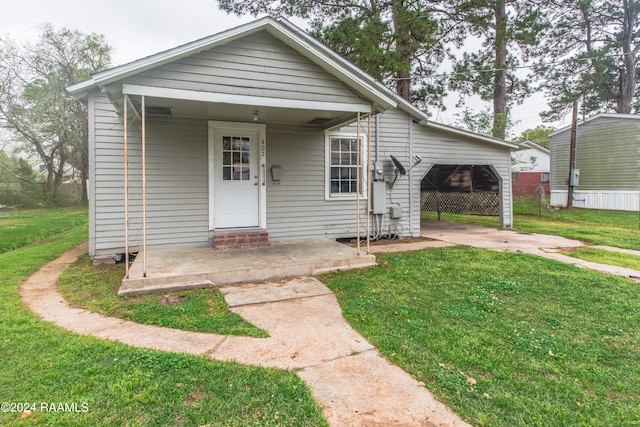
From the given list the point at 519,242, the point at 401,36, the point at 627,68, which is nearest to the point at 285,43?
the point at 519,242

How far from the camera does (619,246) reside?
7.08 meters

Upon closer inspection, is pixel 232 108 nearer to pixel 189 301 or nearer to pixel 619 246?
pixel 189 301

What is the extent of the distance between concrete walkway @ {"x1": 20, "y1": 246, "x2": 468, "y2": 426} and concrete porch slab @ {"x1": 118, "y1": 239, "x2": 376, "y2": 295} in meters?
0.27

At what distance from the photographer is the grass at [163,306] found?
324 centimetres

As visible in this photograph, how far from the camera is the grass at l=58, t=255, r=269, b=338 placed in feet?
10.6

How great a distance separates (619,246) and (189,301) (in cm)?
824

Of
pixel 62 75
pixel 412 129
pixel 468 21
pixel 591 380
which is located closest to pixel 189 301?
pixel 591 380

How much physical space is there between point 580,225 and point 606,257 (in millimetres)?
5499

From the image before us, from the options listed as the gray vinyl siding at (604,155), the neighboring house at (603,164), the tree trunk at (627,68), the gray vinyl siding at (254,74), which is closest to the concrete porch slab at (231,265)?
the gray vinyl siding at (254,74)

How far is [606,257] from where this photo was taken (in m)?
6.01

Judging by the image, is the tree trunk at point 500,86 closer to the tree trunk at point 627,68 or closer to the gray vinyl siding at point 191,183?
the gray vinyl siding at point 191,183

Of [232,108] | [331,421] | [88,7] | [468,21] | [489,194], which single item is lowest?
[331,421]

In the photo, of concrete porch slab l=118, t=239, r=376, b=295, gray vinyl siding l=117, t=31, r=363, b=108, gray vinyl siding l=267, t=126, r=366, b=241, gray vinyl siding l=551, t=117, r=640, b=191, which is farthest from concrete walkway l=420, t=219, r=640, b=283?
gray vinyl siding l=551, t=117, r=640, b=191

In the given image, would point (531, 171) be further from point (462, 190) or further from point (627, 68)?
point (462, 190)
